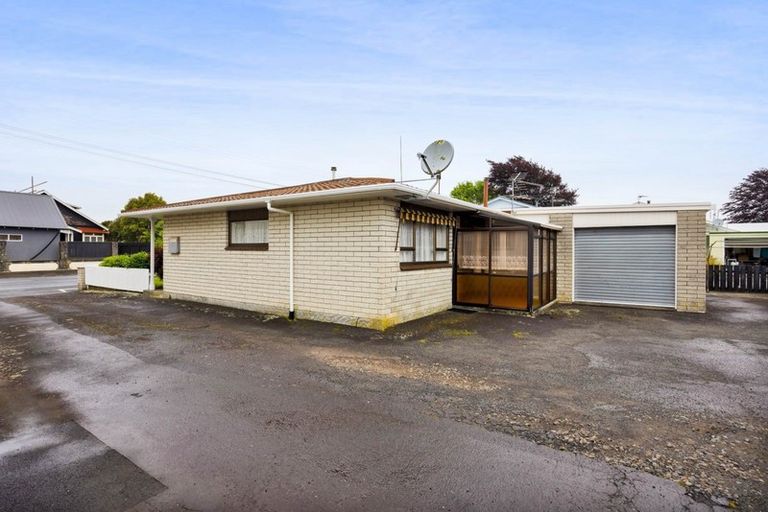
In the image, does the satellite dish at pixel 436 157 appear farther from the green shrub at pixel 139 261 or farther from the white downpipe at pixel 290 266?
the green shrub at pixel 139 261

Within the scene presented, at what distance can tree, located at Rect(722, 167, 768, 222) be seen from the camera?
40.5 meters

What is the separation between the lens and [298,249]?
9.00 metres

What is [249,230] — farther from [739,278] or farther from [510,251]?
[739,278]

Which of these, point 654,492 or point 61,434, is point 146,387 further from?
point 654,492

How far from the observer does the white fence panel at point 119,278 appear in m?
13.3

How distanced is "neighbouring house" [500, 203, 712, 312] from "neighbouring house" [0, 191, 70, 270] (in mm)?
32307

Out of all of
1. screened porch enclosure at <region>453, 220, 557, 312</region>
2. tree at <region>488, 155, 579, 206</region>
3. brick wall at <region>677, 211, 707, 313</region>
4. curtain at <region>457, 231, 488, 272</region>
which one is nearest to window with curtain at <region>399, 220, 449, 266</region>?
curtain at <region>457, 231, 488, 272</region>

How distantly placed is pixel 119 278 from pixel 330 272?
9.85 m

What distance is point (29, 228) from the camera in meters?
27.6

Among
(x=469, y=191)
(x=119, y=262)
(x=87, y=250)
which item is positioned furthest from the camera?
(x=469, y=191)

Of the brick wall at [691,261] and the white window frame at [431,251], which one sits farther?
the brick wall at [691,261]

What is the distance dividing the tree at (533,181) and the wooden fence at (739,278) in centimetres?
2304

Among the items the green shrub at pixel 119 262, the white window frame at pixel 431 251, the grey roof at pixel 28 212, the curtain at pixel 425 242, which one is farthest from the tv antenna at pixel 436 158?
the grey roof at pixel 28 212

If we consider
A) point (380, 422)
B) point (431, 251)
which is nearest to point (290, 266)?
point (431, 251)
